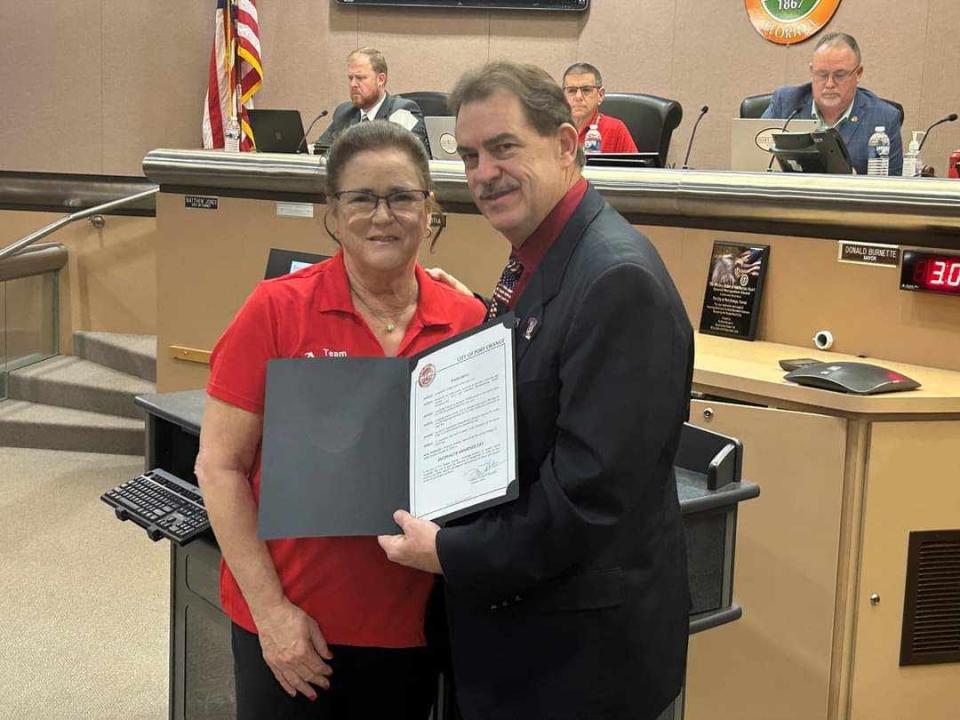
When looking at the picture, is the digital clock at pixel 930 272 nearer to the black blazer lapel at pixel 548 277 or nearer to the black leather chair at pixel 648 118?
the black blazer lapel at pixel 548 277

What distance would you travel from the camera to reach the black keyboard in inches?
85.3

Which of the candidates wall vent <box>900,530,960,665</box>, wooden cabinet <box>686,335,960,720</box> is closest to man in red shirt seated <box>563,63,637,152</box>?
wooden cabinet <box>686,335,960,720</box>

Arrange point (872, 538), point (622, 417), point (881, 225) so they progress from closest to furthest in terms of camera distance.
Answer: point (622, 417) → point (872, 538) → point (881, 225)

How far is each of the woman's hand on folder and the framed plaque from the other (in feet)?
6.51

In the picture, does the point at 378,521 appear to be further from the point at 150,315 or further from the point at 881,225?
the point at 150,315

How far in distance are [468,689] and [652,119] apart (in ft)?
15.9

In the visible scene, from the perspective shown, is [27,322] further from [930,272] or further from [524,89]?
[524,89]

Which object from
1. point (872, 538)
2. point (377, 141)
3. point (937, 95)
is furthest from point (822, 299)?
point (937, 95)

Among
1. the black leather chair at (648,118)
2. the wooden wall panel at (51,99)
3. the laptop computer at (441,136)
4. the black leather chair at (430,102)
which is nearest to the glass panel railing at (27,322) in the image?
the wooden wall panel at (51,99)

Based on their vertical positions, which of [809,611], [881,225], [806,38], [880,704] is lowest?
[880,704]

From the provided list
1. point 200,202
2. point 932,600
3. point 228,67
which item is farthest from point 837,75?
point 228,67

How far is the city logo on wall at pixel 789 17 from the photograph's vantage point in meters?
6.89

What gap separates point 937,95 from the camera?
21.9 ft

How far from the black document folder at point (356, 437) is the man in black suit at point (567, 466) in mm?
70
